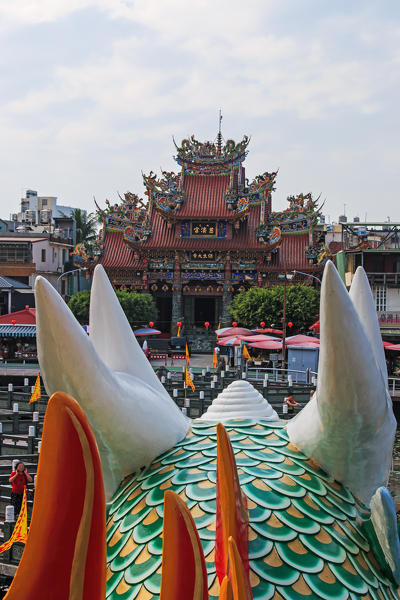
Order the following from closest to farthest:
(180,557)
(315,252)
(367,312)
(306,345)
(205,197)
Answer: (180,557) < (367,312) < (306,345) < (315,252) < (205,197)

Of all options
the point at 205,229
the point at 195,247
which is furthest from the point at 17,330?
the point at 205,229

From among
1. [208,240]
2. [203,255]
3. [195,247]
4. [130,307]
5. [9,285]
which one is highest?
[208,240]

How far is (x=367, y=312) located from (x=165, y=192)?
30.9 metres

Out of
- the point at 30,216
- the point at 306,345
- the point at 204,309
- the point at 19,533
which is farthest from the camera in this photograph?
the point at 30,216

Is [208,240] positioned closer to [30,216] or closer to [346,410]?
[30,216]

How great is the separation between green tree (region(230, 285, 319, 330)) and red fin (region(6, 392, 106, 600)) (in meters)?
24.3

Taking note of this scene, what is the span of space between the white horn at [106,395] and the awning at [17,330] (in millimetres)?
19669

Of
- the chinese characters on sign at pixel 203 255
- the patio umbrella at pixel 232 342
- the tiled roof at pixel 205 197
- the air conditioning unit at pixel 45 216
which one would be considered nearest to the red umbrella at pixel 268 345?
the patio umbrella at pixel 232 342

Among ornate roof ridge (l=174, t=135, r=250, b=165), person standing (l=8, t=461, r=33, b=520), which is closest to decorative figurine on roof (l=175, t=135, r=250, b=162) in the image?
ornate roof ridge (l=174, t=135, r=250, b=165)

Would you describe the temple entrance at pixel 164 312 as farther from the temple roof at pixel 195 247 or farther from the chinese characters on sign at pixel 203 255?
the chinese characters on sign at pixel 203 255

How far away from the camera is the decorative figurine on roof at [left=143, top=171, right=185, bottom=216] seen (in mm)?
32906

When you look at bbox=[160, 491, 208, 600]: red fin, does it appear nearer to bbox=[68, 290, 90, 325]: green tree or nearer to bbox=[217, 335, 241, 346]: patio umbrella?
bbox=[217, 335, 241, 346]: patio umbrella

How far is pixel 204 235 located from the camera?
33.5 meters

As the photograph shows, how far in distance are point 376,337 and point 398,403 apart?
693 inches
